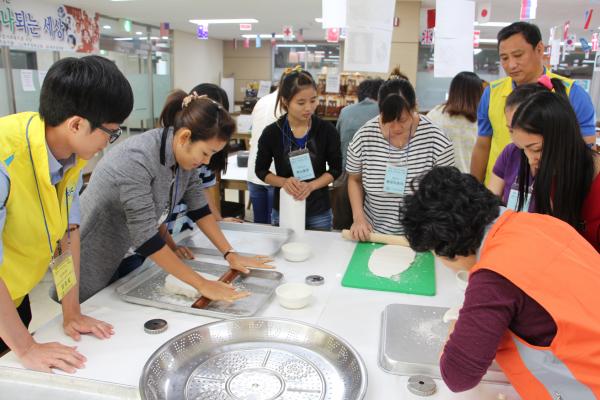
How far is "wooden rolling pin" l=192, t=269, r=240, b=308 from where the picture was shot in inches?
48.1

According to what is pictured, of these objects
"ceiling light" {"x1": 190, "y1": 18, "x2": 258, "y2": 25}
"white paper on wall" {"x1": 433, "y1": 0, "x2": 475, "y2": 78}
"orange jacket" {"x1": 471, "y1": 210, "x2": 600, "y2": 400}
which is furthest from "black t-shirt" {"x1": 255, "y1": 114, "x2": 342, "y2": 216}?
"ceiling light" {"x1": 190, "y1": 18, "x2": 258, "y2": 25}

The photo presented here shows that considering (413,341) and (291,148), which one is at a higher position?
(291,148)

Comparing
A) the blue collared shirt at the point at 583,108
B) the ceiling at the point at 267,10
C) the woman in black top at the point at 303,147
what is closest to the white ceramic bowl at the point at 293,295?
the woman in black top at the point at 303,147

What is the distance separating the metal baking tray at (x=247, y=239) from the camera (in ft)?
5.46

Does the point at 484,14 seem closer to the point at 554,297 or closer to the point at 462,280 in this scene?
the point at 462,280

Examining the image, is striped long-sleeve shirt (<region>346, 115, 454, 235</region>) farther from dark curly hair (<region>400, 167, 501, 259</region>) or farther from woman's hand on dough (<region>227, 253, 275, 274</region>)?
dark curly hair (<region>400, 167, 501, 259</region>)

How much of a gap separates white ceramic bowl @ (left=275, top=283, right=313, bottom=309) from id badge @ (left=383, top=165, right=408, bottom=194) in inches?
28.5

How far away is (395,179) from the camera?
185 cm

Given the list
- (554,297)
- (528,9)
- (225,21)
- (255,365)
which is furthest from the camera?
(225,21)

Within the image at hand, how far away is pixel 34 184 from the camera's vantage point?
3.35ft

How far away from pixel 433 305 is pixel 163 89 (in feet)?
28.3

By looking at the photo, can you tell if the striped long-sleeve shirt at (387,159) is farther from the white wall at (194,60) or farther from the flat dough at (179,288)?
the white wall at (194,60)

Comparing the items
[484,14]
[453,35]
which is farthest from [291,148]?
[484,14]

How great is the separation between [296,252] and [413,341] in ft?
1.95
